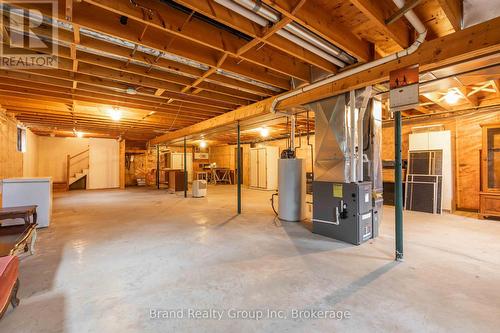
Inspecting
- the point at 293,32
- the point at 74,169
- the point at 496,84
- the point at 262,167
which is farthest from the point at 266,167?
the point at 74,169

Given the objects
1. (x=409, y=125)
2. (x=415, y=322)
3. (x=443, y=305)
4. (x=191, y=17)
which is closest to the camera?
(x=415, y=322)

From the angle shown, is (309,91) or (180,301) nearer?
(180,301)

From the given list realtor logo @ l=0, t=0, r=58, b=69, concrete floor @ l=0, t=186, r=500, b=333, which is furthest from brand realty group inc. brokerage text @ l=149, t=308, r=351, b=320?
realtor logo @ l=0, t=0, r=58, b=69

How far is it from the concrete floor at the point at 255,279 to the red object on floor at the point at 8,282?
0.42ft

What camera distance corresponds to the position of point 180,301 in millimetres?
1872

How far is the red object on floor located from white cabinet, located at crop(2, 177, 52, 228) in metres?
2.80

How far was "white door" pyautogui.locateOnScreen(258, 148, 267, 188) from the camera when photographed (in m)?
9.66

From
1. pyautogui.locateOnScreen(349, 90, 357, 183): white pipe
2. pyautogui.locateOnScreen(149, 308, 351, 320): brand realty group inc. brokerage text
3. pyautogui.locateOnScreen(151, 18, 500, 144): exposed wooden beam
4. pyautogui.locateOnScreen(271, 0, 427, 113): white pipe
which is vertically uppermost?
pyautogui.locateOnScreen(271, 0, 427, 113): white pipe

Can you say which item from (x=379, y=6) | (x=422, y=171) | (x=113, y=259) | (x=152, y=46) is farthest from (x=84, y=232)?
(x=422, y=171)

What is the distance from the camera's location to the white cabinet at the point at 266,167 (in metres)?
9.58

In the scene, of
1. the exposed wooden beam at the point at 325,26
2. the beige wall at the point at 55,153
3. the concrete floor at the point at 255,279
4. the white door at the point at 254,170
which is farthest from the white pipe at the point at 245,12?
the beige wall at the point at 55,153

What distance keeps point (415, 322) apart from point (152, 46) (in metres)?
3.48

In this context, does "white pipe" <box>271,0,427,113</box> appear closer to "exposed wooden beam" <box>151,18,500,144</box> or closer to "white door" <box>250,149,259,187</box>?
"exposed wooden beam" <box>151,18,500,144</box>

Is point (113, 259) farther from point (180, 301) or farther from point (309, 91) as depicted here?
point (309, 91)
